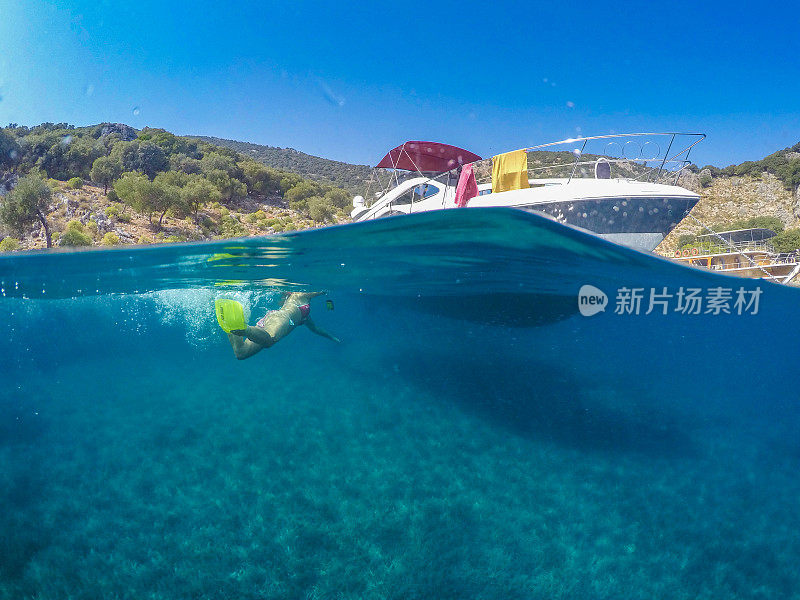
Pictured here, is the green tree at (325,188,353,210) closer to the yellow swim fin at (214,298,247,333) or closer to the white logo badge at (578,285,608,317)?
the white logo badge at (578,285,608,317)

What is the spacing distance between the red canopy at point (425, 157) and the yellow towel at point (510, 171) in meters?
4.22

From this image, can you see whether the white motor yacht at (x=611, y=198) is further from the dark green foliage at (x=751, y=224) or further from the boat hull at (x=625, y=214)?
the dark green foliage at (x=751, y=224)

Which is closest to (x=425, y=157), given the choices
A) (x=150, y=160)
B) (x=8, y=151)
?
(x=150, y=160)

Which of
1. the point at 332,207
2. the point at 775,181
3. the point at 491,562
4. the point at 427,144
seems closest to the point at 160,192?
the point at 332,207

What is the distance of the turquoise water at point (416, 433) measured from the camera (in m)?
6.33

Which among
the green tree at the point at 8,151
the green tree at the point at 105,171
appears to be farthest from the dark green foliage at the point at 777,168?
the green tree at the point at 8,151

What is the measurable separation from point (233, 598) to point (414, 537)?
8.15 ft

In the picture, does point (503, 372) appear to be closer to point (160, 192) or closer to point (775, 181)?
point (160, 192)

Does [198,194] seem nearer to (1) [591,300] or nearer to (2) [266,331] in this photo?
(2) [266,331]

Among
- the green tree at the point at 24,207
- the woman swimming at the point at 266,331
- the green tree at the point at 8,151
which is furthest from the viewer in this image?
the green tree at the point at 8,151

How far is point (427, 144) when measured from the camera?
50.2 ft

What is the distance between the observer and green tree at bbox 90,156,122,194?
30.5 metres

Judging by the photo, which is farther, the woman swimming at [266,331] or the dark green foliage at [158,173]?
the dark green foliage at [158,173]

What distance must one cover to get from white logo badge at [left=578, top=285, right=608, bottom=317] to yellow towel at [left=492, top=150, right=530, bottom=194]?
115 inches
